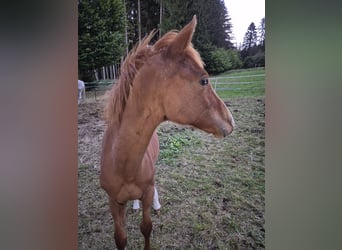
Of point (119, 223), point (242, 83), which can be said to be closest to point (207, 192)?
point (119, 223)

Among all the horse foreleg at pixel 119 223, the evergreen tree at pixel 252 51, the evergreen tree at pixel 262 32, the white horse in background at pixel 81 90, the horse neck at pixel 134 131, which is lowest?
the horse foreleg at pixel 119 223

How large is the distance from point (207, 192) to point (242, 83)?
53 centimetres

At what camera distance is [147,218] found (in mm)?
1306

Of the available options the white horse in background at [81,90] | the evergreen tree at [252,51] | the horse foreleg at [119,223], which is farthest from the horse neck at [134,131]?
the evergreen tree at [252,51]

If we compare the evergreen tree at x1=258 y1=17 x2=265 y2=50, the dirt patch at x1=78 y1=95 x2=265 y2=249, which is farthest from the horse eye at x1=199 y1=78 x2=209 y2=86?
the evergreen tree at x1=258 y1=17 x2=265 y2=50

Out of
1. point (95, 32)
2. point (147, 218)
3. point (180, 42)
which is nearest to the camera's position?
point (180, 42)

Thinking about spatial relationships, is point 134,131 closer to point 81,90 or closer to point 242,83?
point 81,90

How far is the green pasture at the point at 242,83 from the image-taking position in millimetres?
1326

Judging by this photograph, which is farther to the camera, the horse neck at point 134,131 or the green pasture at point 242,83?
the green pasture at point 242,83

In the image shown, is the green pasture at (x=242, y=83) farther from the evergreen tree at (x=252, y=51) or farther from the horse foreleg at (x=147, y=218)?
the horse foreleg at (x=147, y=218)

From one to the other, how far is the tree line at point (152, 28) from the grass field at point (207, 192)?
0.10 m
